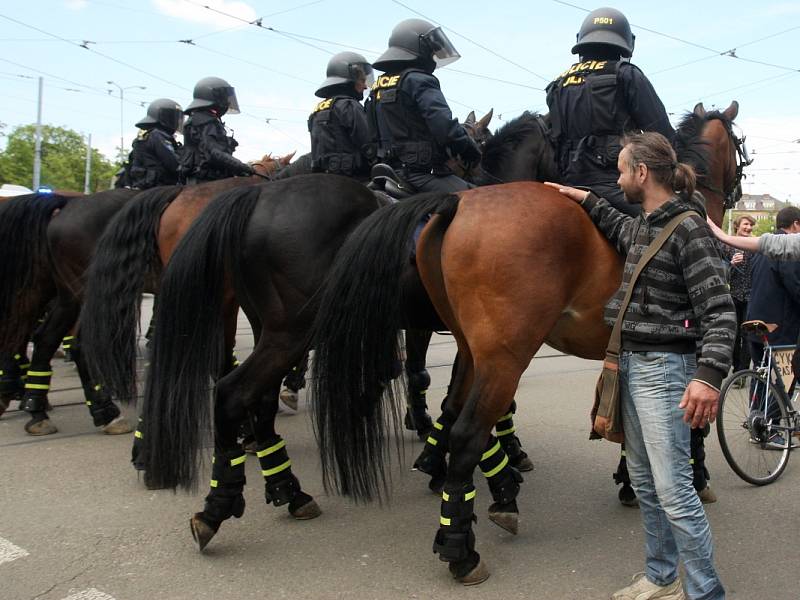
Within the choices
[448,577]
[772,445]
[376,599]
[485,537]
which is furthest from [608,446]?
[376,599]

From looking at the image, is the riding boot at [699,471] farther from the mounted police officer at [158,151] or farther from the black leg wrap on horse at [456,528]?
the mounted police officer at [158,151]

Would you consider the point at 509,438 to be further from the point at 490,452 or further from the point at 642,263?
the point at 642,263

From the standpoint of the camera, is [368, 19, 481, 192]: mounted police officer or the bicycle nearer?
[368, 19, 481, 192]: mounted police officer

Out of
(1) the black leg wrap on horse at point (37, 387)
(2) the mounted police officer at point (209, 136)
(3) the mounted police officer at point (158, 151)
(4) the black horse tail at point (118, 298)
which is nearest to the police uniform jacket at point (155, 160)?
(3) the mounted police officer at point (158, 151)

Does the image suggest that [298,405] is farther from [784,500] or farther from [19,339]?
[784,500]

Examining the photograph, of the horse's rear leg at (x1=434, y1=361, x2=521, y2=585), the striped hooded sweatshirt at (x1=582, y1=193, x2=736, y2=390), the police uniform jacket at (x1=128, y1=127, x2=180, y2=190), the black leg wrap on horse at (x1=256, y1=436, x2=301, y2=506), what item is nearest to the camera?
the striped hooded sweatshirt at (x1=582, y1=193, x2=736, y2=390)

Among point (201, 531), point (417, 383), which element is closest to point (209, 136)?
point (417, 383)

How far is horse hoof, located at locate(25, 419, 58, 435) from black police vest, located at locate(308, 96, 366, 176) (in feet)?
10.9

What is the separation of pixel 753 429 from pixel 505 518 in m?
2.62

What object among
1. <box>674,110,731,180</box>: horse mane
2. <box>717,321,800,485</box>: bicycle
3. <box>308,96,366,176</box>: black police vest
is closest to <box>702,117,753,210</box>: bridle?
<box>674,110,731,180</box>: horse mane

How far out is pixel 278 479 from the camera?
4.45m

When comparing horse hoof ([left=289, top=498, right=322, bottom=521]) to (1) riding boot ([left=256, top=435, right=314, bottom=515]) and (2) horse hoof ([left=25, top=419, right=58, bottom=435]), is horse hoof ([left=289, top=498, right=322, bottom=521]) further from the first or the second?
(2) horse hoof ([left=25, top=419, right=58, bottom=435])

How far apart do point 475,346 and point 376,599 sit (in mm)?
1286

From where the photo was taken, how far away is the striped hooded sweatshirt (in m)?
2.81
